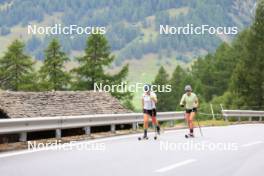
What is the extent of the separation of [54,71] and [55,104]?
34324 millimetres

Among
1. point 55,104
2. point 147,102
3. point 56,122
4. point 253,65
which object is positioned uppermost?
point 253,65

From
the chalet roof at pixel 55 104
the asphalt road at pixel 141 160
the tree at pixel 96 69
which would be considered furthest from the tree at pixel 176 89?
the asphalt road at pixel 141 160

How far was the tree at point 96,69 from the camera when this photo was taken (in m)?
57.2

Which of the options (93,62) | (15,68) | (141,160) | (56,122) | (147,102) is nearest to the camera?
(141,160)

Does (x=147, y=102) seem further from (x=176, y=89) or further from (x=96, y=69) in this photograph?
(x=176, y=89)

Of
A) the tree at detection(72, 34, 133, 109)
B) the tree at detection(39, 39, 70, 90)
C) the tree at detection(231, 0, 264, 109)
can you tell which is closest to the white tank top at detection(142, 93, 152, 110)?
the tree at detection(72, 34, 133, 109)

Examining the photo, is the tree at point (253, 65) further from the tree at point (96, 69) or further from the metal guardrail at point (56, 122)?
the metal guardrail at point (56, 122)

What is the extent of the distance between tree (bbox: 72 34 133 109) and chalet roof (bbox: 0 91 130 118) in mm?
27499

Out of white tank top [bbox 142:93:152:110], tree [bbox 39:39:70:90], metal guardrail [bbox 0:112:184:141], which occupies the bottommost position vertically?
metal guardrail [bbox 0:112:184:141]

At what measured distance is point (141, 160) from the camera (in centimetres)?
1198

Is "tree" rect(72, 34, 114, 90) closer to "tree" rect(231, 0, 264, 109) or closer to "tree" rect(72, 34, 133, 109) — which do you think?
"tree" rect(72, 34, 133, 109)

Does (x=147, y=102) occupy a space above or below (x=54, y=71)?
below

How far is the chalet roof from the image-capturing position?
22.8 m

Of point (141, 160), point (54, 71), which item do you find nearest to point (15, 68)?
point (54, 71)
